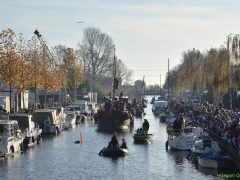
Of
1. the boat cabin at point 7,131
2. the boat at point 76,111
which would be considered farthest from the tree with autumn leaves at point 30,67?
the boat cabin at point 7,131

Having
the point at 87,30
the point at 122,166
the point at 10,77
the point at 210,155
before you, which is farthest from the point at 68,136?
the point at 87,30

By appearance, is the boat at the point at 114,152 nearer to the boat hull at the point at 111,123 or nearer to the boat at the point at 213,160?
the boat at the point at 213,160

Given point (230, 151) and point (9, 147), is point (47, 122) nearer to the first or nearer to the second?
point (9, 147)

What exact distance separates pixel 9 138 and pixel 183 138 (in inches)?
529

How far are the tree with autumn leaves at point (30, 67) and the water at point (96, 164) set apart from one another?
17.1 meters

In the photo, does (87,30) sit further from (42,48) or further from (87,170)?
(87,170)

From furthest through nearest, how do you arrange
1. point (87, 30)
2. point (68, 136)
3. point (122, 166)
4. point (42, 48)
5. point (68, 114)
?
point (87, 30)
point (42, 48)
point (68, 114)
point (68, 136)
point (122, 166)

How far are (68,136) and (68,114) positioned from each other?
2144cm

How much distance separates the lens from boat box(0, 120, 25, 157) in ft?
145

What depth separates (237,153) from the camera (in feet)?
124

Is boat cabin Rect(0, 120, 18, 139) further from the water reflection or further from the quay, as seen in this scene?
the quay

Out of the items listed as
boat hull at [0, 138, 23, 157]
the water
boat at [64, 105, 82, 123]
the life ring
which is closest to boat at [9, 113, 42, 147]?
the water

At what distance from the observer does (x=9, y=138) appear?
44.8 metres

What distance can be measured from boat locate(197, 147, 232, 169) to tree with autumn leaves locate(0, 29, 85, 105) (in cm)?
3538
